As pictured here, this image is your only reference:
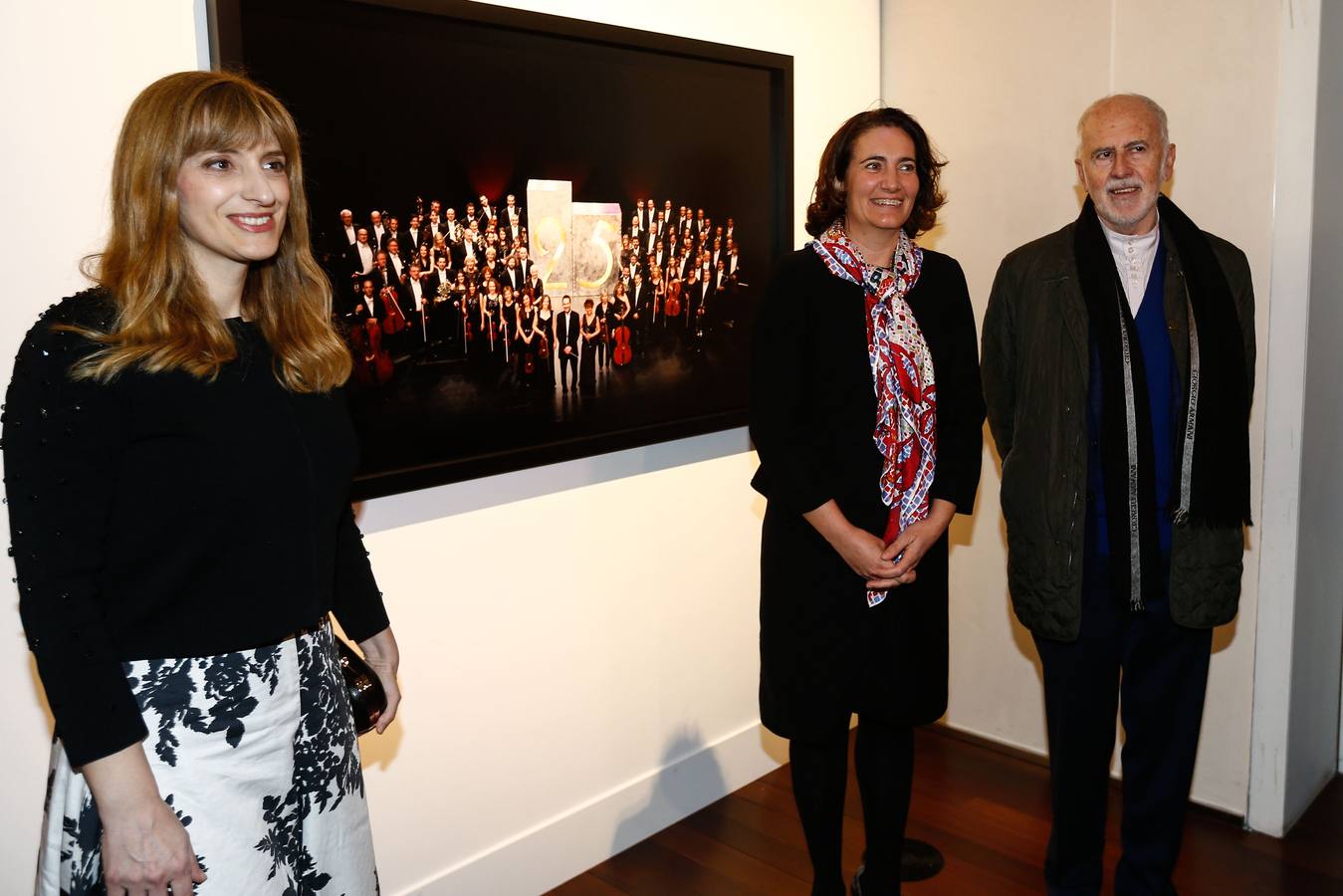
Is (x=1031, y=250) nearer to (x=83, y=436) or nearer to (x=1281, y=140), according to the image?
(x=1281, y=140)

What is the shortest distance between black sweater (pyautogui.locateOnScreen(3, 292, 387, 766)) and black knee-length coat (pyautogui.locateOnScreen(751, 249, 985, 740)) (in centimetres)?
91

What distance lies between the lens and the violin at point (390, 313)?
85.6 inches

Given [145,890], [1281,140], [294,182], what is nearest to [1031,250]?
[1281,140]

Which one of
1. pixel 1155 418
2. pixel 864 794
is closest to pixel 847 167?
pixel 1155 418

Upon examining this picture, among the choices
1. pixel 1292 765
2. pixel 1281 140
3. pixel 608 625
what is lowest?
pixel 1292 765

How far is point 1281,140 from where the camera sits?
2684 mm

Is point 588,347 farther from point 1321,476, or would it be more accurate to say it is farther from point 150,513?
point 1321,476

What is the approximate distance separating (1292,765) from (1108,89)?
184 cm

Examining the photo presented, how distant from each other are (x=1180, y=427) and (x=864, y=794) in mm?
1017

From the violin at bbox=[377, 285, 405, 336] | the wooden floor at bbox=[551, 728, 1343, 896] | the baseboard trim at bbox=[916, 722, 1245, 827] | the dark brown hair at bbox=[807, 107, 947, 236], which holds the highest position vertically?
the dark brown hair at bbox=[807, 107, 947, 236]

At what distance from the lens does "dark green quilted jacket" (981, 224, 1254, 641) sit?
90.6 inches

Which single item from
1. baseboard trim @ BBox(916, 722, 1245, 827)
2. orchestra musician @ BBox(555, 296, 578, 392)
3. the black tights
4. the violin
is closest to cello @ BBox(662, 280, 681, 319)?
orchestra musician @ BBox(555, 296, 578, 392)

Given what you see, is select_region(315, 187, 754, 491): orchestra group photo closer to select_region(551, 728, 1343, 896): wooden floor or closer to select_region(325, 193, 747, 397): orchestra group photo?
select_region(325, 193, 747, 397): orchestra group photo

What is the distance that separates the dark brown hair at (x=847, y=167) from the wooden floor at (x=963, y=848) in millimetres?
1550
